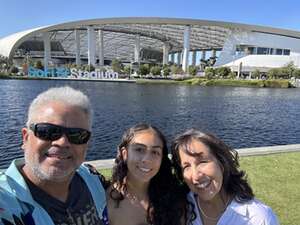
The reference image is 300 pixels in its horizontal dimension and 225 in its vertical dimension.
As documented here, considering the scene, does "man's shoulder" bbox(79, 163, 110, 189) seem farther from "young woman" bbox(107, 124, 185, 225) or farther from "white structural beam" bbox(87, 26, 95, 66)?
"white structural beam" bbox(87, 26, 95, 66)

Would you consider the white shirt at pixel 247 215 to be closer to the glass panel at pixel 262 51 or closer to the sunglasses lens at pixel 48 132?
the sunglasses lens at pixel 48 132

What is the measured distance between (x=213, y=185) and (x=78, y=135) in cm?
98

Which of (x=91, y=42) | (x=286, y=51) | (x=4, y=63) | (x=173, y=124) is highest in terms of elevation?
(x=91, y=42)

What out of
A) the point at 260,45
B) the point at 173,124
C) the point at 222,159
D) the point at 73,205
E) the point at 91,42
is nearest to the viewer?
the point at 73,205

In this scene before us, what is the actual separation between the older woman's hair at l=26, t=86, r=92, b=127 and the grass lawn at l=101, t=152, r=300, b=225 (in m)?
2.87

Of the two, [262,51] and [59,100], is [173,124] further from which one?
[262,51]

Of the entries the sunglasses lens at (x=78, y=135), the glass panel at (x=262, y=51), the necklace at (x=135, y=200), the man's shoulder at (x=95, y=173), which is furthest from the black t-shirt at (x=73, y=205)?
the glass panel at (x=262, y=51)

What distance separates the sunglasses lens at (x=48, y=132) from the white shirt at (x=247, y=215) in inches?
44.7

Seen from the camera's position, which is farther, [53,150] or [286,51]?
[286,51]

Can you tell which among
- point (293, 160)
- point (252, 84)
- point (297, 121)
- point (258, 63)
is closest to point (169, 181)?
point (293, 160)

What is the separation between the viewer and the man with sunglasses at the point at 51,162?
5.05 feet

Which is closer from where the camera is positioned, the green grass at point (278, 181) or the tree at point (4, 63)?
the green grass at point (278, 181)

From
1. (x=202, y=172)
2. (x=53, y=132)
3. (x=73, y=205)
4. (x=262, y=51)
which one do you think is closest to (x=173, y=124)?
(x=202, y=172)

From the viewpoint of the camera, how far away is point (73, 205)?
1720mm
